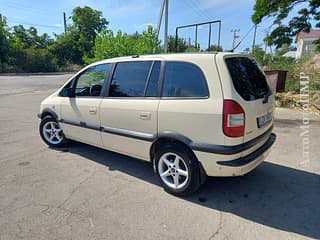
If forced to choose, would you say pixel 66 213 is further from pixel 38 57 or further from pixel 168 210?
pixel 38 57

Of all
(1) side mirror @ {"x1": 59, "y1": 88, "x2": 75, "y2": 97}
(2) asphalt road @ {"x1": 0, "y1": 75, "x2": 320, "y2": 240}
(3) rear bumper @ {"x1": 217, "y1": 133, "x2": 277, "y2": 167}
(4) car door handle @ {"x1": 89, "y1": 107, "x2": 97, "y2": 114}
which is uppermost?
(1) side mirror @ {"x1": 59, "y1": 88, "x2": 75, "y2": 97}

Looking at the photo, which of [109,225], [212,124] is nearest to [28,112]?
[109,225]

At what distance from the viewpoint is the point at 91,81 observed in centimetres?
408

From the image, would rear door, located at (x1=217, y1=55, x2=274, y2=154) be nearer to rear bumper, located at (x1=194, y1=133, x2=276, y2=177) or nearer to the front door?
rear bumper, located at (x1=194, y1=133, x2=276, y2=177)

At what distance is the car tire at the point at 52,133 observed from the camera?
14.9ft

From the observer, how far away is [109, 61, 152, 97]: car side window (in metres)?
3.12

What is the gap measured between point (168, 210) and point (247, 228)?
0.88 metres

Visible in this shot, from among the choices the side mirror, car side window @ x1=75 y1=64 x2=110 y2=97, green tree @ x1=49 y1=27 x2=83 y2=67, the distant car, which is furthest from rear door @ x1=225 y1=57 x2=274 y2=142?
green tree @ x1=49 y1=27 x2=83 y2=67

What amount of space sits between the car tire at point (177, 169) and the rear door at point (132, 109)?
0.80 ft

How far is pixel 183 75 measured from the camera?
2752 millimetres

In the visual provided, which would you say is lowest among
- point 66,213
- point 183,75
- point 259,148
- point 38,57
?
point 66,213

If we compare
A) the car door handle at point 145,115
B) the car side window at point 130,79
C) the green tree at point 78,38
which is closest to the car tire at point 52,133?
the car side window at point 130,79

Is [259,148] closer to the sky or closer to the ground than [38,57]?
closer to the ground

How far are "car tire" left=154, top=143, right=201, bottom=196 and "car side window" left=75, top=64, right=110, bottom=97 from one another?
1556 millimetres
